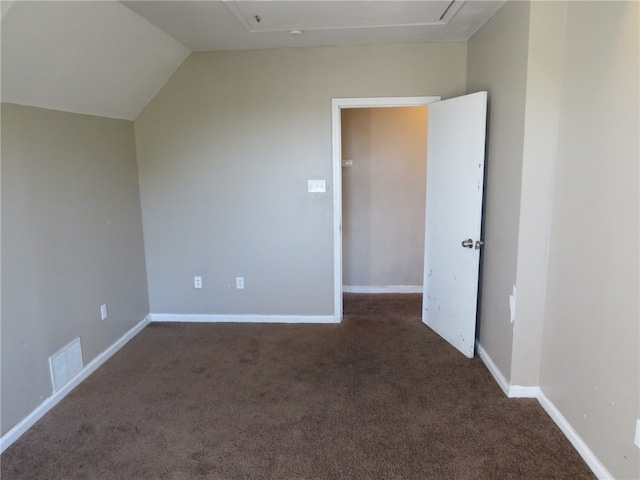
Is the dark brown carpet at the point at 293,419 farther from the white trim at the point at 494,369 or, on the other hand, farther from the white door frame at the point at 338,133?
the white door frame at the point at 338,133

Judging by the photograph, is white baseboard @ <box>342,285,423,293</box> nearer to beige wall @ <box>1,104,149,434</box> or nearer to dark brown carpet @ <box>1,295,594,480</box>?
dark brown carpet @ <box>1,295,594,480</box>

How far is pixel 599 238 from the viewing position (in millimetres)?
1960

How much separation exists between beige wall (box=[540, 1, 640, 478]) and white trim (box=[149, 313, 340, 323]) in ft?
6.67

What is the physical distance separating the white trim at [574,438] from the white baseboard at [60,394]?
296 cm

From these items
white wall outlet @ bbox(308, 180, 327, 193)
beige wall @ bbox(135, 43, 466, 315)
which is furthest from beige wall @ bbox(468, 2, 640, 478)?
white wall outlet @ bbox(308, 180, 327, 193)

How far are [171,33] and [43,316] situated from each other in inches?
81.6

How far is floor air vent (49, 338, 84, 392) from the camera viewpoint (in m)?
2.70

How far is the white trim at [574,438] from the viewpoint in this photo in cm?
197

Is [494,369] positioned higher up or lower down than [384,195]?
lower down

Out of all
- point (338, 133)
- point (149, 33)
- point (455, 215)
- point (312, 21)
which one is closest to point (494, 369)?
point (455, 215)

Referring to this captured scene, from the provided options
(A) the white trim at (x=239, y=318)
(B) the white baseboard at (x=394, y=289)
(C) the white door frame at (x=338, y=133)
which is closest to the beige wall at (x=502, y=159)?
(C) the white door frame at (x=338, y=133)

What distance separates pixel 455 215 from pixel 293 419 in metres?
1.84

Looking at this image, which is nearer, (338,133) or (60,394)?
(60,394)

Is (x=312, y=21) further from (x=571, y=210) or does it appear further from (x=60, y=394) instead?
(x=60, y=394)
